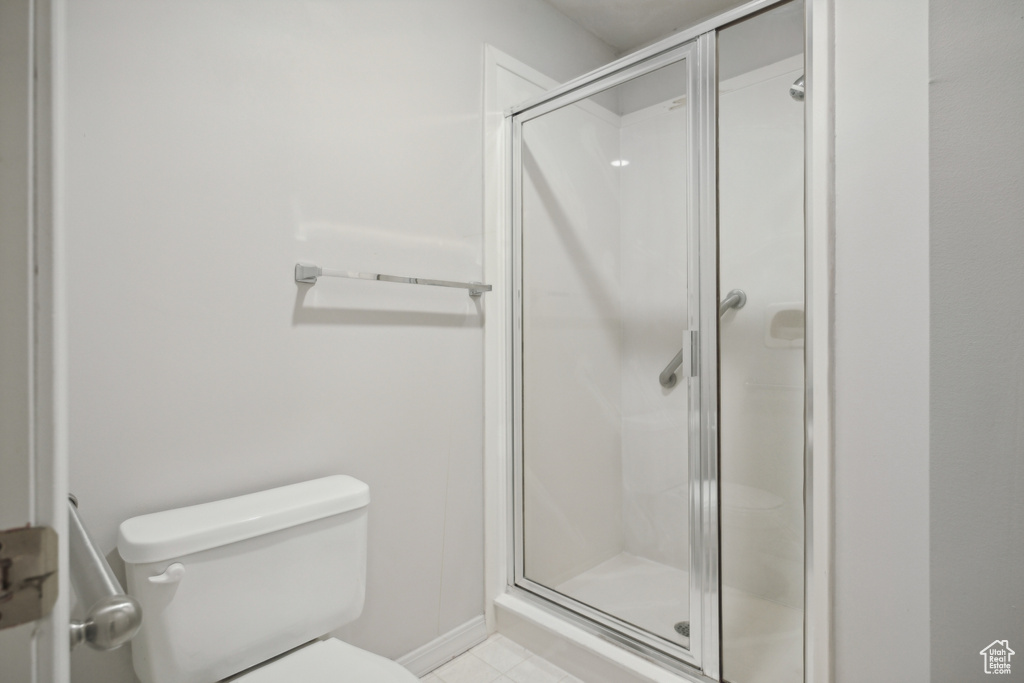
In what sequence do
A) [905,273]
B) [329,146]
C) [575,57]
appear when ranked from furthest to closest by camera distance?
[575,57], [329,146], [905,273]

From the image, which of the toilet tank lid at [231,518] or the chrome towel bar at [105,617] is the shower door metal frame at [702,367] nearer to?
the toilet tank lid at [231,518]

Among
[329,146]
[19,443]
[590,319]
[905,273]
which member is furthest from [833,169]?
[19,443]

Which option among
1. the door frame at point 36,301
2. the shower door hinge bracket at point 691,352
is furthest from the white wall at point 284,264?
the door frame at point 36,301

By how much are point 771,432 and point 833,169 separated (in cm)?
68

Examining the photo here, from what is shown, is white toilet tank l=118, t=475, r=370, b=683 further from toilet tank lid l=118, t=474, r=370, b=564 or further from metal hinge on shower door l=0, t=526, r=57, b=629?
metal hinge on shower door l=0, t=526, r=57, b=629

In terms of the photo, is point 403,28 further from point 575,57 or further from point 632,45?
point 632,45

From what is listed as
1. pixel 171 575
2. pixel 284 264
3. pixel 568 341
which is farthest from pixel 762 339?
pixel 171 575

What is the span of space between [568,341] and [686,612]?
33.3 inches

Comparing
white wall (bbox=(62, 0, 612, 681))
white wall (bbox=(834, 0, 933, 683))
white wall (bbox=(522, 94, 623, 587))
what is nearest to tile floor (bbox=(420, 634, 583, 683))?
white wall (bbox=(62, 0, 612, 681))

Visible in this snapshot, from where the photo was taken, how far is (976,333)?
0.95m

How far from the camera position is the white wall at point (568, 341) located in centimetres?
169

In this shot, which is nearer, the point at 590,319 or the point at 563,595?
the point at 563,595

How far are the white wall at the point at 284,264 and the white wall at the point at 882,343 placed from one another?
98cm

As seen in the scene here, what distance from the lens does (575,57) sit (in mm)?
1980
